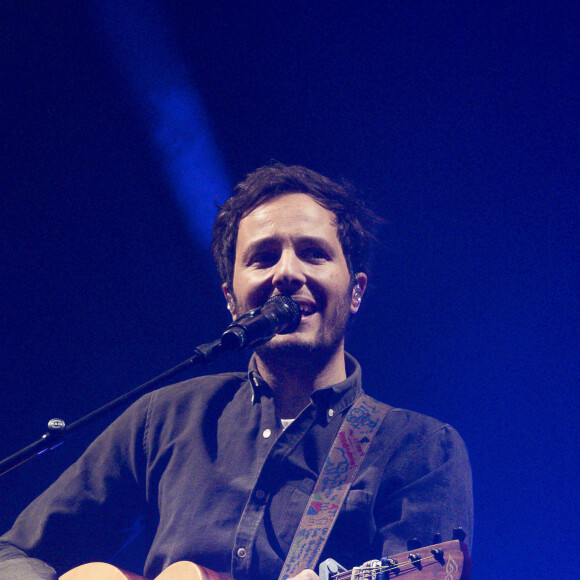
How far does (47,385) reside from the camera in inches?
133

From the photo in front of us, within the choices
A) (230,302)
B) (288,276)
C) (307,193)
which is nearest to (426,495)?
(288,276)

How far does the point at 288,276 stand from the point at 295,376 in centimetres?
42

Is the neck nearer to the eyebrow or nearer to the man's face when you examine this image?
the man's face

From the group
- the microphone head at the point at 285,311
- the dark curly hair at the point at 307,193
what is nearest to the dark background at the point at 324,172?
the dark curly hair at the point at 307,193

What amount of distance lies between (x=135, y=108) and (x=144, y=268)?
3.20ft

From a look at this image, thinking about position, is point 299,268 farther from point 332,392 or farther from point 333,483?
point 333,483

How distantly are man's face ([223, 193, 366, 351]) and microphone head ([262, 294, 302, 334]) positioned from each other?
322 millimetres

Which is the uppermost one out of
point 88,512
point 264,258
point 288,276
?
point 264,258

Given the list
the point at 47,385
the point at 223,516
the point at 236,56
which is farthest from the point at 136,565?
the point at 236,56

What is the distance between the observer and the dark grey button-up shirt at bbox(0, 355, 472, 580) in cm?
195

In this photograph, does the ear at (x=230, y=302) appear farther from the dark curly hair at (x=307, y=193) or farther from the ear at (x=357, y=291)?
the ear at (x=357, y=291)

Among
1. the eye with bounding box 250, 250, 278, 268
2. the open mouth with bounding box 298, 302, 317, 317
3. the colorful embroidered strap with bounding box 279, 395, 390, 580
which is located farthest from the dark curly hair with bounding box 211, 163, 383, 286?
the colorful embroidered strap with bounding box 279, 395, 390, 580

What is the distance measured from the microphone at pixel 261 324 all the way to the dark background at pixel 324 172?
140 cm

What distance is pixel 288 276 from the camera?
2303 mm
